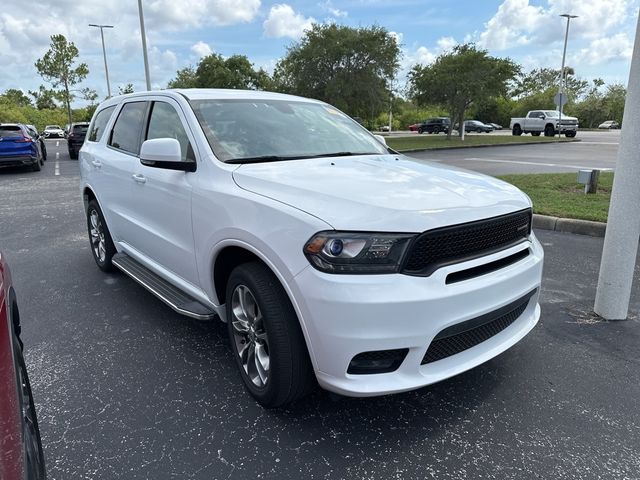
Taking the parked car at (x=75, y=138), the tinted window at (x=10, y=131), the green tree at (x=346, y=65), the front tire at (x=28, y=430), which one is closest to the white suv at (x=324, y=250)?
the front tire at (x=28, y=430)

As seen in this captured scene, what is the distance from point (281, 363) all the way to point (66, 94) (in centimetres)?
6380

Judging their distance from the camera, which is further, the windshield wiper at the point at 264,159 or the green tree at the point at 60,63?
the green tree at the point at 60,63

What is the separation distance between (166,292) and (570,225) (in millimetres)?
5669

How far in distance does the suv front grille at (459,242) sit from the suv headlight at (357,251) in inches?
2.7

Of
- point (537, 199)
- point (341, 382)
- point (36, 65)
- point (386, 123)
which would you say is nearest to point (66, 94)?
point (36, 65)

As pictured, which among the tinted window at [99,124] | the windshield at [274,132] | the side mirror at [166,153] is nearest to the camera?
the side mirror at [166,153]

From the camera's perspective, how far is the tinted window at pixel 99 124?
16.9 ft

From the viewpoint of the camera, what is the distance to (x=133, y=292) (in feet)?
15.4

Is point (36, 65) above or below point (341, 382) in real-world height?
above

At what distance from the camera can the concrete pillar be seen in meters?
3.68

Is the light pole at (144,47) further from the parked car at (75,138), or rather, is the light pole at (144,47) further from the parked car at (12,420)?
the parked car at (12,420)

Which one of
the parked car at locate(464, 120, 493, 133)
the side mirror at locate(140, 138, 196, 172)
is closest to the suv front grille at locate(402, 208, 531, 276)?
the side mirror at locate(140, 138, 196, 172)

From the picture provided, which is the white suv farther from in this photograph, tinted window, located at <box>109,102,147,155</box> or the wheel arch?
tinted window, located at <box>109,102,147,155</box>

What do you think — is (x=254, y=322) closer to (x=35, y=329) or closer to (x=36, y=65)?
(x=35, y=329)
